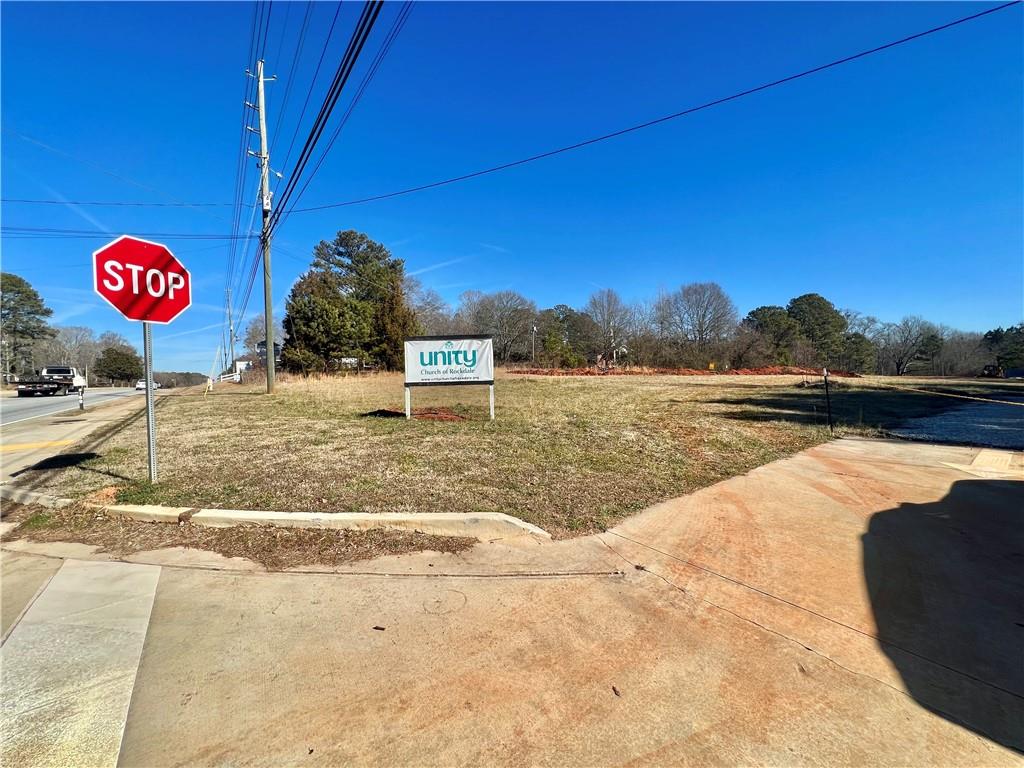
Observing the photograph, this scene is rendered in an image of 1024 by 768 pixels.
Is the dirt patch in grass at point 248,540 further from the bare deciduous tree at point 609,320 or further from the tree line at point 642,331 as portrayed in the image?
the bare deciduous tree at point 609,320

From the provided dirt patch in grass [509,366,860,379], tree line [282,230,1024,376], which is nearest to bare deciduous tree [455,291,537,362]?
tree line [282,230,1024,376]

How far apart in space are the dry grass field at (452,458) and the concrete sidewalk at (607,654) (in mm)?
1122

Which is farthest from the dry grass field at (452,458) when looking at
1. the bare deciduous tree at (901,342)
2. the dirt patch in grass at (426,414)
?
the bare deciduous tree at (901,342)

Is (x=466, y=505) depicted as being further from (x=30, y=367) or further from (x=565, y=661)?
(x=30, y=367)

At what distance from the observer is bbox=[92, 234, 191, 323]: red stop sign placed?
482 cm

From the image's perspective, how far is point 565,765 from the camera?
170 centimetres

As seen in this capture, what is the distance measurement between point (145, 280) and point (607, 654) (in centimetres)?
612

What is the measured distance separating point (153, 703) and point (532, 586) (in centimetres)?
208

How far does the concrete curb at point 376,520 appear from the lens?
399cm

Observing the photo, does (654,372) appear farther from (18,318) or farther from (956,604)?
(18,318)

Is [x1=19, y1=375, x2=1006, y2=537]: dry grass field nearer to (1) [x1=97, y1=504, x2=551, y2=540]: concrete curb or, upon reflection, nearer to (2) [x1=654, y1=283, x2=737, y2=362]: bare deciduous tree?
(1) [x1=97, y1=504, x2=551, y2=540]: concrete curb

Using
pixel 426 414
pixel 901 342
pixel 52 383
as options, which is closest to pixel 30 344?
pixel 52 383

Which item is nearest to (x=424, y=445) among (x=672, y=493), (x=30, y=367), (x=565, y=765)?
(x=672, y=493)

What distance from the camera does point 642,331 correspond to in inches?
2247
